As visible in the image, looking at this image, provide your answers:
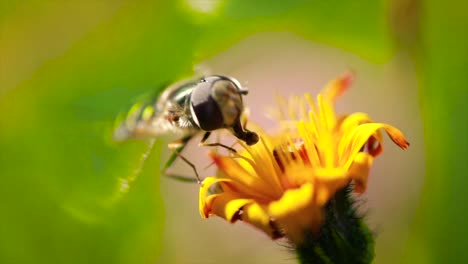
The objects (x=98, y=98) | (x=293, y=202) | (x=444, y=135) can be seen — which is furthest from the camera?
(x=98, y=98)

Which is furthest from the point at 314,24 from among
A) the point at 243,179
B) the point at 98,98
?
the point at 243,179

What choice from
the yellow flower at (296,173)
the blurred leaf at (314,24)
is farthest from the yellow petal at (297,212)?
the blurred leaf at (314,24)

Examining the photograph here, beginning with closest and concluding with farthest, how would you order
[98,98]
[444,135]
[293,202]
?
[293,202] < [444,135] < [98,98]

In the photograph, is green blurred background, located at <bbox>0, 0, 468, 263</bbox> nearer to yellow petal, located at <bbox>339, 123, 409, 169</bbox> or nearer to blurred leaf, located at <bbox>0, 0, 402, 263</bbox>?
blurred leaf, located at <bbox>0, 0, 402, 263</bbox>

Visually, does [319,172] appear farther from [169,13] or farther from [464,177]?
[169,13]

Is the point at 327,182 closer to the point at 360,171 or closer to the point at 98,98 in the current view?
the point at 360,171

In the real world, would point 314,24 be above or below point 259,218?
above

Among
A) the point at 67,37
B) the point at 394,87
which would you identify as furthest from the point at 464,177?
the point at 67,37
